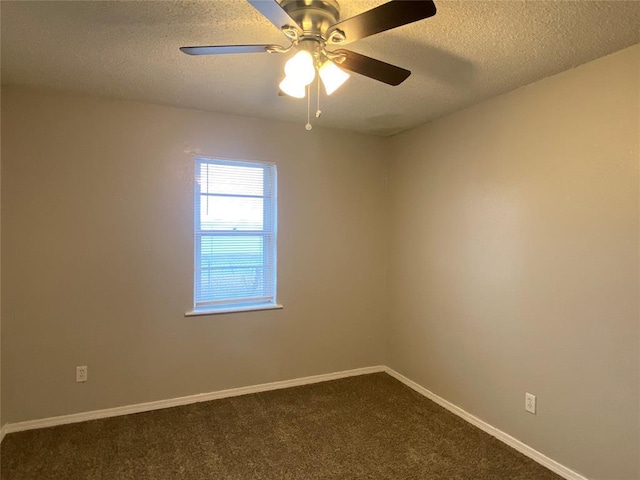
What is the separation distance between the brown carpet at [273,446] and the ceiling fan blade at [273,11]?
232 cm

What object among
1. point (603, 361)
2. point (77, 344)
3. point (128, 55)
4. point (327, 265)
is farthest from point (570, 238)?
point (77, 344)

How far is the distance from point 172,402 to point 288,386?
97 cm

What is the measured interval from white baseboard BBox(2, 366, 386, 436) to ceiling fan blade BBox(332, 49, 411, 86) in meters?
2.71

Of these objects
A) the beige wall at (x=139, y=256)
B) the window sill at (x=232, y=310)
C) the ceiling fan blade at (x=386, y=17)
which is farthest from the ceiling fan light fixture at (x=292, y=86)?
the window sill at (x=232, y=310)

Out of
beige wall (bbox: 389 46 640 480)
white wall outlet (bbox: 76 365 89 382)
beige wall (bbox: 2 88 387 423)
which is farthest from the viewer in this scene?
white wall outlet (bbox: 76 365 89 382)

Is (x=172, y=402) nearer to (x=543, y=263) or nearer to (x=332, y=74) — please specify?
(x=332, y=74)

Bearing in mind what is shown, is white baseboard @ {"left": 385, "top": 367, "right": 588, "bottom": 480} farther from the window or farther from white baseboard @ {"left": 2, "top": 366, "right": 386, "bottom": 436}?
the window

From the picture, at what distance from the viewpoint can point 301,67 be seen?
1.59 metres

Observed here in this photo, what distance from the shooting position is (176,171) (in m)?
3.13

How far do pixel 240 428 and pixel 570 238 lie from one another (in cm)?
248

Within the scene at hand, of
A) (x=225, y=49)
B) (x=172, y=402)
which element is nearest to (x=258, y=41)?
(x=225, y=49)

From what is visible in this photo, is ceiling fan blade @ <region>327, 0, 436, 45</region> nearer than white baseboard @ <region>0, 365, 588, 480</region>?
Yes

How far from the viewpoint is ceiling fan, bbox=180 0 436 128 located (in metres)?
1.34

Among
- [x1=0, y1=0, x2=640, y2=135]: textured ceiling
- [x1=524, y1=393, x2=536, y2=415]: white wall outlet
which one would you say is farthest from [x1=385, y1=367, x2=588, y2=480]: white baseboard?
[x1=0, y1=0, x2=640, y2=135]: textured ceiling
